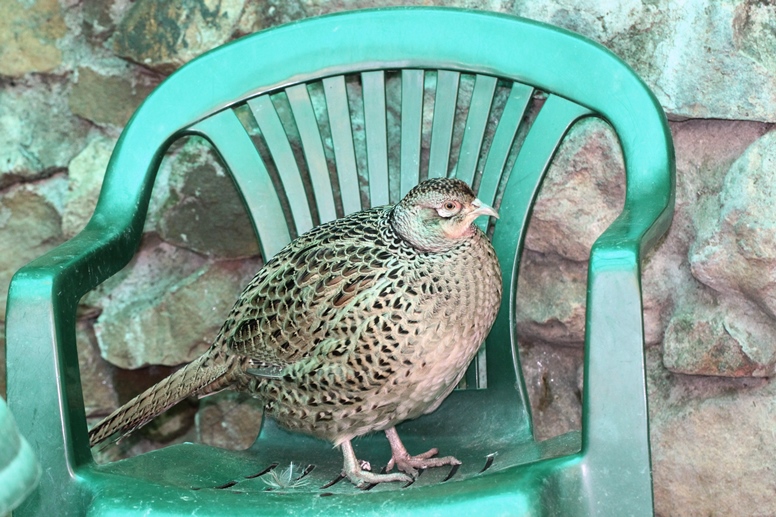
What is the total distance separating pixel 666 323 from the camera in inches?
108

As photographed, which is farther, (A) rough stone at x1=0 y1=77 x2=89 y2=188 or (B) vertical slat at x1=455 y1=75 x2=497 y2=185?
(A) rough stone at x1=0 y1=77 x2=89 y2=188

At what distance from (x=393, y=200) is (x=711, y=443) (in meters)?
1.03

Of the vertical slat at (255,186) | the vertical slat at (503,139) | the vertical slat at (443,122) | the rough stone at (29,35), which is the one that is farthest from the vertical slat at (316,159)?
the rough stone at (29,35)

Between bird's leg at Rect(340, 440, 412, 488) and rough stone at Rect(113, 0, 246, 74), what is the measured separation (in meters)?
1.27

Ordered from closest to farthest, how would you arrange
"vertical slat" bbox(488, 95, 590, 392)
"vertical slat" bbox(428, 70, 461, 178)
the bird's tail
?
1. the bird's tail
2. "vertical slat" bbox(488, 95, 590, 392)
3. "vertical slat" bbox(428, 70, 461, 178)

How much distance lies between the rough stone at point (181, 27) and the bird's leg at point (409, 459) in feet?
4.10

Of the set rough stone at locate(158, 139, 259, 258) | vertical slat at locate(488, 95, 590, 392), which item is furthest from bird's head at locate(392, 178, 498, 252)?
rough stone at locate(158, 139, 259, 258)

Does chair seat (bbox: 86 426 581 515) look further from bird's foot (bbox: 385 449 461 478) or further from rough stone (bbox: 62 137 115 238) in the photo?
rough stone (bbox: 62 137 115 238)

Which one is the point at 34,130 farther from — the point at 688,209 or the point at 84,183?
the point at 688,209

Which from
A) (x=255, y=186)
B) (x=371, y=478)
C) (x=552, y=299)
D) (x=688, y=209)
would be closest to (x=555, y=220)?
(x=552, y=299)

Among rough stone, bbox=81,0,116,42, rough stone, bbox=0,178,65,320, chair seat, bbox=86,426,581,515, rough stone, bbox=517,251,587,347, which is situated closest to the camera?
chair seat, bbox=86,426,581,515

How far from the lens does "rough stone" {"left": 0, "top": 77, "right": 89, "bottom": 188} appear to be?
3.16m

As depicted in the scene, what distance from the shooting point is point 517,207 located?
2.56 meters

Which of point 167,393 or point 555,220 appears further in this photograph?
point 555,220
